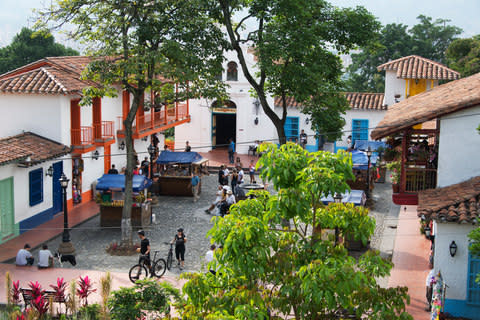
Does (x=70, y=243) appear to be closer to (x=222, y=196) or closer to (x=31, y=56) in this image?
(x=222, y=196)

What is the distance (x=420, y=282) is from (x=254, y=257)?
32.2 ft

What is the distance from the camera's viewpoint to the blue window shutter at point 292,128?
35219 millimetres

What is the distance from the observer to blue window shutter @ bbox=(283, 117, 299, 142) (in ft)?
116

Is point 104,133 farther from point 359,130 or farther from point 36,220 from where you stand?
point 359,130

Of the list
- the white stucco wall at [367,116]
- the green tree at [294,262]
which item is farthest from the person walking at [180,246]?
the white stucco wall at [367,116]

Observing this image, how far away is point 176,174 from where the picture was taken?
1040 inches

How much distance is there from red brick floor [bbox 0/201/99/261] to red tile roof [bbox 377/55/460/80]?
18.0m

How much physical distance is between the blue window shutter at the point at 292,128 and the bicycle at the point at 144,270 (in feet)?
64.1

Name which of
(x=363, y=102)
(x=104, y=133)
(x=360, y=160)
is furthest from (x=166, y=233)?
(x=363, y=102)

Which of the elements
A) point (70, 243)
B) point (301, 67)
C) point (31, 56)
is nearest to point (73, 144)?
point (70, 243)

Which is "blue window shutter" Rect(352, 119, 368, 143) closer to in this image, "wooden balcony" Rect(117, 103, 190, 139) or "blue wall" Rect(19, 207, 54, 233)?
"wooden balcony" Rect(117, 103, 190, 139)

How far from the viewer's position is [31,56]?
41.7 m

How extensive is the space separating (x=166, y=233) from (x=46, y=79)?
7417 mm

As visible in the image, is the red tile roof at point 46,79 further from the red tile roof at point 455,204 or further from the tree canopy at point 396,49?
the tree canopy at point 396,49
